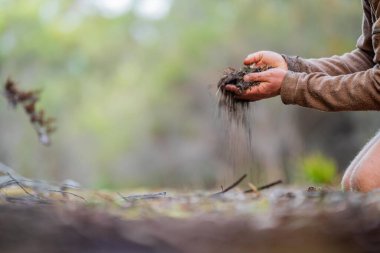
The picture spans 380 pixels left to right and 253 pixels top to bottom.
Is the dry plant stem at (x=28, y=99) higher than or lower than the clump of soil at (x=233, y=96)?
higher

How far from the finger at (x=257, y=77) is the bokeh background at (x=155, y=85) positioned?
458 inches

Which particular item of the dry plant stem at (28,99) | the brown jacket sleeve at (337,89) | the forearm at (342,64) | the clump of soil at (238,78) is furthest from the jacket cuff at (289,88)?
the dry plant stem at (28,99)

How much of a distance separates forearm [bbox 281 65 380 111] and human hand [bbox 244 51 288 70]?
25 cm

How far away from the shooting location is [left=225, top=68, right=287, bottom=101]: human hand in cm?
263

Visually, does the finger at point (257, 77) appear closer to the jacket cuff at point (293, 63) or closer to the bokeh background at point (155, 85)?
the jacket cuff at point (293, 63)

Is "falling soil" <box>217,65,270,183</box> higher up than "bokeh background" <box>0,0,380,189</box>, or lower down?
lower down

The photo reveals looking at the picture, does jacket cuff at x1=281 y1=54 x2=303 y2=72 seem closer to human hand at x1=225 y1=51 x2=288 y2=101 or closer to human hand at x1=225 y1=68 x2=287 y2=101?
human hand at x1=225 y1=51 x2=288 y2=101

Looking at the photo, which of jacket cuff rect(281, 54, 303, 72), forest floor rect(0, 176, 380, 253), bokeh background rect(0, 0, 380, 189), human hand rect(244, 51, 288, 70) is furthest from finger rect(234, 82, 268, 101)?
bokeh background rect(0, 0, 380, 189)

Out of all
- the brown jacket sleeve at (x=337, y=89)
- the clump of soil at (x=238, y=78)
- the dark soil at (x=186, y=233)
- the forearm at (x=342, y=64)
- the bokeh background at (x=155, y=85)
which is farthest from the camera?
the bokeh background at (x=155, y=85)

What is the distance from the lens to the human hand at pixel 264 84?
2635 millimetres

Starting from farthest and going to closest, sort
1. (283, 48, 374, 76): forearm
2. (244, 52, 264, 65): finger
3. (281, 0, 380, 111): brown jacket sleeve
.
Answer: (283, 48, 374, 76): forearm
(244, 52, 264, 65): finger
(281, 0, 380, 111): brown jacket sleeve

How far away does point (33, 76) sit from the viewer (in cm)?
2464

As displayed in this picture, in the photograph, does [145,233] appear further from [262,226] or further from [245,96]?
[245,96]

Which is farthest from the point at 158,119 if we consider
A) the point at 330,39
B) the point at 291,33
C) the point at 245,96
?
the point at 245,96
